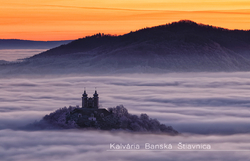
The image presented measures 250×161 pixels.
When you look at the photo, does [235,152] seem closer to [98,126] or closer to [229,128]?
[98,126]

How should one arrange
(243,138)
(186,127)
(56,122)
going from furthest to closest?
(186,127)
(243,138)
(56,122)

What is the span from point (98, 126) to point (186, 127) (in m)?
48.5

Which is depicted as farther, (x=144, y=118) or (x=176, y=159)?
(x=144, y=118)

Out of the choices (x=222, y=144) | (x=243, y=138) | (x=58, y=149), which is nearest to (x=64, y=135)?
(x=58, y=149)

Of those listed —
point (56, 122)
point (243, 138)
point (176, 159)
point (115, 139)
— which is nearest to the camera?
point (176, 159)

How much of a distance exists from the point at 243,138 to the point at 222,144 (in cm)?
1419

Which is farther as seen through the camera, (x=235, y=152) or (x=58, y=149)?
(x=235, y=152)

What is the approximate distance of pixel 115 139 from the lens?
12312 cm

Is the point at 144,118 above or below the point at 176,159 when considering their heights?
above

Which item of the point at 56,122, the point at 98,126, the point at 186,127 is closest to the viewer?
the point at 98,126

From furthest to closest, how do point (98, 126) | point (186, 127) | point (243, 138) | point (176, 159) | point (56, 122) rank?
point (186, 127) < point (243, 138) < point (56, 122) < point (98, 126) < point (176, 159)

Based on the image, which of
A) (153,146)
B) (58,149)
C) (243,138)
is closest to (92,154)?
(58,149)

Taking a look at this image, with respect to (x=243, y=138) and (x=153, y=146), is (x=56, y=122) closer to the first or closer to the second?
(x=153, y=146)

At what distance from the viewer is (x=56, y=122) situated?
144750 millimetres
